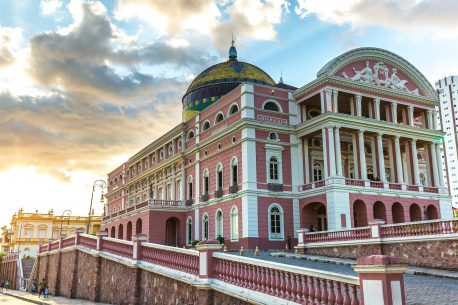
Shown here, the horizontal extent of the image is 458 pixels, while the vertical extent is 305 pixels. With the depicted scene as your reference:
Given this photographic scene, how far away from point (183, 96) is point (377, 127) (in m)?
21.4

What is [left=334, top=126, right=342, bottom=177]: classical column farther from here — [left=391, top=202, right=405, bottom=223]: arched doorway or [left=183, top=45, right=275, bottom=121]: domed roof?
[left=183, top=45, right=275, bottom=121]: domed roof

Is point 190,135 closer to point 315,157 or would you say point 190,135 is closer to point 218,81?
point 218,81

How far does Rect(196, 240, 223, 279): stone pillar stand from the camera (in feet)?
41.7

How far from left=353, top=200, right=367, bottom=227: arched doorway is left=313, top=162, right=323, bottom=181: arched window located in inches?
137

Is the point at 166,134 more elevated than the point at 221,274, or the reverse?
the point at 166,134

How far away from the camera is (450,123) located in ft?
371

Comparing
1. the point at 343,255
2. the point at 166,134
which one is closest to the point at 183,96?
the point at 166,134

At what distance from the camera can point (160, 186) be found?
140 feet

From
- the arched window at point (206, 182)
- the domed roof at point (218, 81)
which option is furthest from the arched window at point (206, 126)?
the domed roof at point (218, 81)

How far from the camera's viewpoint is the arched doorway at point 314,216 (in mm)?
30156

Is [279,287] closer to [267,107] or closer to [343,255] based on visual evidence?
[343,255]

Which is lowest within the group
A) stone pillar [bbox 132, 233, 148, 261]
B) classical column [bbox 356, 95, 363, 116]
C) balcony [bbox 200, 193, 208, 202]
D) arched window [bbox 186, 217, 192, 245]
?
stone pillar [bbox 132, 233, 148, 261]

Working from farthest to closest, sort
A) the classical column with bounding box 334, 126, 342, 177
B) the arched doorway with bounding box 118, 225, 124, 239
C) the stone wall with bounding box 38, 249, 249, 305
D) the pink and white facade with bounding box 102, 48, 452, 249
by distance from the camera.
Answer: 1. the arched doorway with bounding box 118, 225, 124, 239
2. the pink and white facade with bounding box 102, 48, 452, 249
3. the classical column with bounding box 334, 126, 342, 177
4. the stone wall with bounding box 38, 249, 249, 305

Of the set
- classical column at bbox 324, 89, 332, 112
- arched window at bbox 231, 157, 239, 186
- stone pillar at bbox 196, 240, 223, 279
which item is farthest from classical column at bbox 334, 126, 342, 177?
stone pillar at bbox 196, 240, 223, 279
